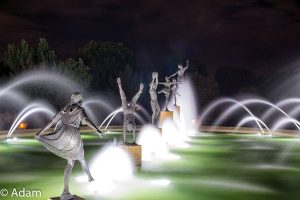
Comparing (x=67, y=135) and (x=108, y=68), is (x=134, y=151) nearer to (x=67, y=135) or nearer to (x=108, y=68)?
(x=67, y=135)

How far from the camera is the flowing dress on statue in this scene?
27.5 ft

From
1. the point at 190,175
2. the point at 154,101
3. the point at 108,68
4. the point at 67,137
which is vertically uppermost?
the point at 108,68

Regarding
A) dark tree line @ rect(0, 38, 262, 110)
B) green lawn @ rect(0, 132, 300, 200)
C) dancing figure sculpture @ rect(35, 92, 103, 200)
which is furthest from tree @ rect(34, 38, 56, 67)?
dancing figure sculpture @ rect(35, 92, 103, 200)

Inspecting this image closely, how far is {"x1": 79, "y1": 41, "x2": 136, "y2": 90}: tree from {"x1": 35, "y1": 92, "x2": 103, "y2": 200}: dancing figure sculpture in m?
57.3

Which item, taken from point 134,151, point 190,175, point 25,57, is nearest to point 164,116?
point 134,151

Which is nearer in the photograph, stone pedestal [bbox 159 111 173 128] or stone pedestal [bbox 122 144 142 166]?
stone pedestal [bbox 122 144 142 166]

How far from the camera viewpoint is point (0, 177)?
14.0 m

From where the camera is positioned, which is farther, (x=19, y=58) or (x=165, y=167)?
(x=19, y=58)

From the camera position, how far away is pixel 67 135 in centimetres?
850

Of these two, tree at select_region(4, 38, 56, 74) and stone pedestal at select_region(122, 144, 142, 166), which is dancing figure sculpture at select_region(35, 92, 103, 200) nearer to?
stone pedestal at select_region(122, 144, 142, 166)

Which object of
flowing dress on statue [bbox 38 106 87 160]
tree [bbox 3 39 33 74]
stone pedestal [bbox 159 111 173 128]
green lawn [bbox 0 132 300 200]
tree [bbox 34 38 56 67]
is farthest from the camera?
tree [bbox 34 38 56 67]

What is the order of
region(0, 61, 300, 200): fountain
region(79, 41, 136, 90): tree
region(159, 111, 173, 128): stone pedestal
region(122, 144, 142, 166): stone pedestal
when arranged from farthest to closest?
region(79, 41, 136, 90): tree < region(159, 111, 173, 128): stone pedestal < region(122, 144, 142, 166): stone pedestal < region(0, 61, 300, 200): fountain

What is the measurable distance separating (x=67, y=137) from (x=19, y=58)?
39676 mm

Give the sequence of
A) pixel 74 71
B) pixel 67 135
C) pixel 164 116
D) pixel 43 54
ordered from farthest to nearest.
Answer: pixel 74 71
pixel 43 54
pixel 164 116
pixel 67 135
